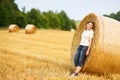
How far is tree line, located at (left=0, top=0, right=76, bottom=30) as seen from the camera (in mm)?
43162

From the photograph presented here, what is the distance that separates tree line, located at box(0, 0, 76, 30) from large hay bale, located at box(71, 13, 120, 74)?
35.0 m

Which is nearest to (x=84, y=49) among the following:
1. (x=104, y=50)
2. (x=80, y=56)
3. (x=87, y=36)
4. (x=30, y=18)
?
(x=80, y=56)

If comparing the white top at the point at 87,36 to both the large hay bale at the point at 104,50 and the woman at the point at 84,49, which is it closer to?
the woman at the point at 84,49

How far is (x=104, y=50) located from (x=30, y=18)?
42641mm

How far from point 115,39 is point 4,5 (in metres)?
37.2

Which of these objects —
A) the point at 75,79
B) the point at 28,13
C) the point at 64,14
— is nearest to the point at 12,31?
the point at 28,13

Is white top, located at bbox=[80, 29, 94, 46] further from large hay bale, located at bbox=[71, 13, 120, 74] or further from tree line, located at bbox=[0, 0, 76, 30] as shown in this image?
tree line, located at bbox=[0, 0, 76, 30]

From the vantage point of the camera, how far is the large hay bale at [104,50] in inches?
336

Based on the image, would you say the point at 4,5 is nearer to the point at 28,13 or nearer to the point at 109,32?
the point at 28,13

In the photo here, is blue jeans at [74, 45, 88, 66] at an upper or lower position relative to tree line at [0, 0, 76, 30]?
lower

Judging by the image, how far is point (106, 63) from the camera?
8703 mm

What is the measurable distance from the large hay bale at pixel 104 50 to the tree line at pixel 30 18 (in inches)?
1377

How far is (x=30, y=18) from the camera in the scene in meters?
50.6

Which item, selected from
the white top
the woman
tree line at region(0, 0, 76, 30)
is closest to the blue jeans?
the woman
